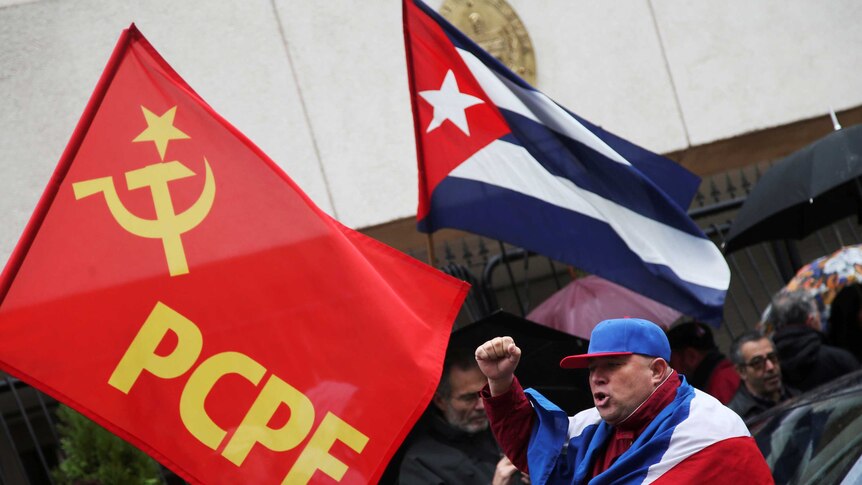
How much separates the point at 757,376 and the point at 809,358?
0.61 m

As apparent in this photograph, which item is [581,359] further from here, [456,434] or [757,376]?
[757,376]

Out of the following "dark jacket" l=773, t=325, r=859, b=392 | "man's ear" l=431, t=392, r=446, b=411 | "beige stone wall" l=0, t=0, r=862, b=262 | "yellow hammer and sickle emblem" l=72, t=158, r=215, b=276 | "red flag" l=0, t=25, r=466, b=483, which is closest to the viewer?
"red flag" l=0, t=25, r=466, b=483

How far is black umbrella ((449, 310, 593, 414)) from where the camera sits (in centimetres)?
513

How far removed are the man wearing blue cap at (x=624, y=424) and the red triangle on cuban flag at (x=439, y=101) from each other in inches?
68.8

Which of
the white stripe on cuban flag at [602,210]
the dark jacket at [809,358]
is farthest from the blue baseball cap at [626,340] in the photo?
the dark jacket at [809,358]

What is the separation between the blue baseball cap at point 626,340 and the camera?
3.48 metres

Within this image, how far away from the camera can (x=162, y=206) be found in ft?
12.9

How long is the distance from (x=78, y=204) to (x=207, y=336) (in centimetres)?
59

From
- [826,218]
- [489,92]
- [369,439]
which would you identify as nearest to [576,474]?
[369,439]

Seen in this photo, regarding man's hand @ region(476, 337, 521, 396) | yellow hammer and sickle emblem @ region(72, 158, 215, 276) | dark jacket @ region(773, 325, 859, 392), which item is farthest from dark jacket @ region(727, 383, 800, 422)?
yellow hammer and sickle emblem @ region(72, 158, 215, 276)

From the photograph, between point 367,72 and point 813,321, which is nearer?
point 813,321

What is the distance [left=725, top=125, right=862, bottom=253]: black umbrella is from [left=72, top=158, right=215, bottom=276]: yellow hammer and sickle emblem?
148 inches

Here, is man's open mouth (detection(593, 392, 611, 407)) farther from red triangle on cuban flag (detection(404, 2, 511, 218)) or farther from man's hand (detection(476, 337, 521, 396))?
red triangle on cuban flag (detection(404, 2, 511, 218))

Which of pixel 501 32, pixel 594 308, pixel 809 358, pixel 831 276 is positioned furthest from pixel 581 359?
pixel 501 32
